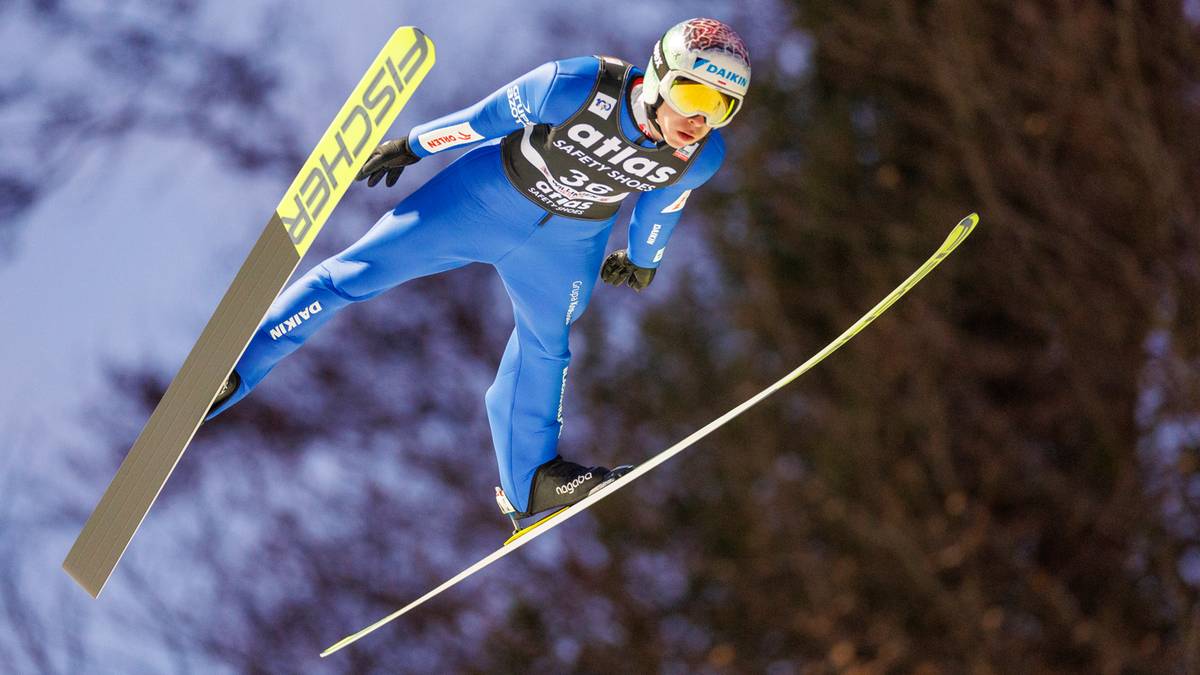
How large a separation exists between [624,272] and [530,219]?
371 millimetres

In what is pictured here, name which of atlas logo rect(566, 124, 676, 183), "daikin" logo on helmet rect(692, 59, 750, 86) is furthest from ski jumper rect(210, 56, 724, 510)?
"daikin" logo on helmet rect(692, 59, 750, 86)

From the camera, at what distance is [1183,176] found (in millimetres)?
7789

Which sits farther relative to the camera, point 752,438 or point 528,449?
point 752,438

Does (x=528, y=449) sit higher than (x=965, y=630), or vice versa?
(x=528, y=449)

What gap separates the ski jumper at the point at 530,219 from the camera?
11.6 ft

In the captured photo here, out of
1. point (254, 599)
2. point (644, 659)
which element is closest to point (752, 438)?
point (644, 659)

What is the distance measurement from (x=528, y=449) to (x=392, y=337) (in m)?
6.62

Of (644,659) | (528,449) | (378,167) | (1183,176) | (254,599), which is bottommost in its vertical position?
(644,659)

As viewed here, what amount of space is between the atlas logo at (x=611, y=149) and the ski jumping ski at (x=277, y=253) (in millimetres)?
394

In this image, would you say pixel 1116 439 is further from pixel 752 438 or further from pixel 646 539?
pixel 646 539

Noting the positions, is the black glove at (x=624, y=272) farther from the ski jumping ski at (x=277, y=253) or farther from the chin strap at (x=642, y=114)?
the ski jumping ski at (x=277, y=253)

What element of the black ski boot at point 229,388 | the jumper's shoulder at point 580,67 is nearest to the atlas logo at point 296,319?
the black ski boot at point 229,388

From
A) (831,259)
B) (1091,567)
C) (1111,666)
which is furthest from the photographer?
(831,259)

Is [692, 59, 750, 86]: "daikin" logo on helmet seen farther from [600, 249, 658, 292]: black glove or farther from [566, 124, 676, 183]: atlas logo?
[600, 249, 658, 292]: black glove
